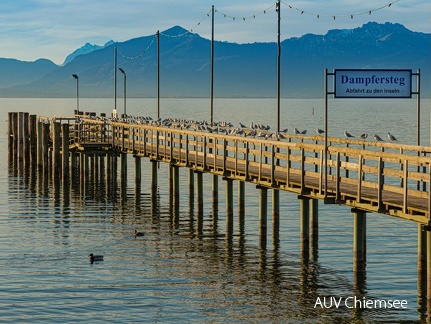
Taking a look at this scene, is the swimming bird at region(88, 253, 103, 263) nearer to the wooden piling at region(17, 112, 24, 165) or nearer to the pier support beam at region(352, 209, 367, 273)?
the pier support beam at region(352, 209, 367, 273)

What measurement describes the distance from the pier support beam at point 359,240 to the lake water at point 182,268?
47 cm

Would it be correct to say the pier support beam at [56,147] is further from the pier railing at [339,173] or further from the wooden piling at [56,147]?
the pier railing at [339,173]

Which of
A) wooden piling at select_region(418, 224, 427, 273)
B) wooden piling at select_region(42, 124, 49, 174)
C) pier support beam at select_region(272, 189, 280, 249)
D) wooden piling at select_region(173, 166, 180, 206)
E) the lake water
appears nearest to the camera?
the lake water

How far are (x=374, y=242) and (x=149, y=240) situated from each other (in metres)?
7.82

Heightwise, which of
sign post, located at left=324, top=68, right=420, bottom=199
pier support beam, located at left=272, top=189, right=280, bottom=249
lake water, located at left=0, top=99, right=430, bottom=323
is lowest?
lake water, located at left=0, top=99, right=430, bottom=323

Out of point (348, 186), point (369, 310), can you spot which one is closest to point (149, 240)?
point (348, 186)

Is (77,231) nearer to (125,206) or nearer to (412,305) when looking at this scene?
(125,206)

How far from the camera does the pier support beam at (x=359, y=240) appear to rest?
2806 centimetres

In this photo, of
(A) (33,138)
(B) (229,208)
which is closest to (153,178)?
(B) (229,208)

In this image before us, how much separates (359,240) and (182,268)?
5309mm

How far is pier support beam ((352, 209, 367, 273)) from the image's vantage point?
92.1ft

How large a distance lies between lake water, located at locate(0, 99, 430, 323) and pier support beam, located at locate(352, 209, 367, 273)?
467 millimetres

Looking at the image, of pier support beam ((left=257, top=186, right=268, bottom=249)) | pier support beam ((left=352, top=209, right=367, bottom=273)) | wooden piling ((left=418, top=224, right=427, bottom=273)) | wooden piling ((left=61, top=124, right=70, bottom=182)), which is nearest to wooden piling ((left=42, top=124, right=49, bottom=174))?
wooden piling ((left=61, top=124, right=70, bottom=182))

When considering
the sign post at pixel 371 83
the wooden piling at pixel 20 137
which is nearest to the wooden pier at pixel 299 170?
the sign post at pixel 371 83
